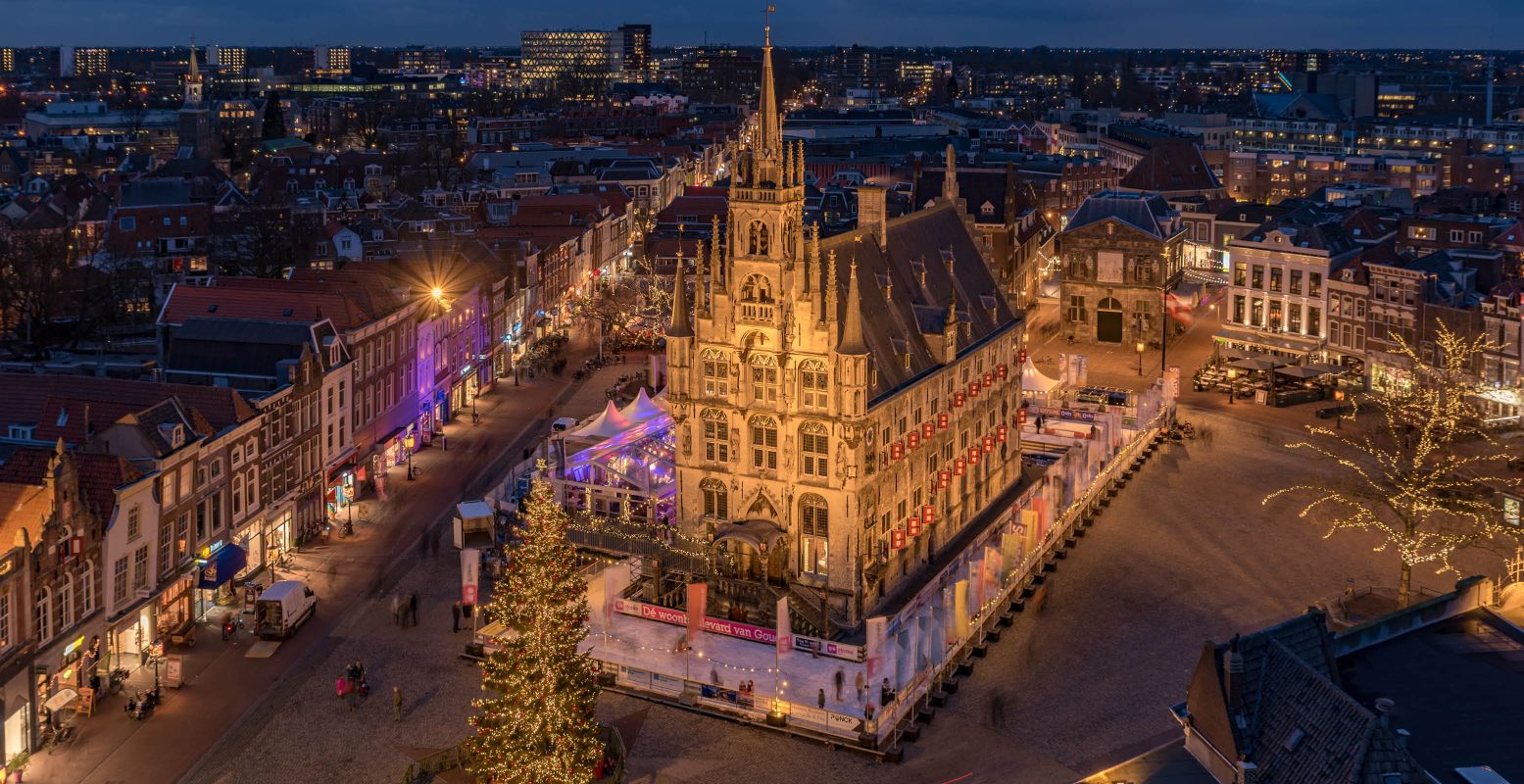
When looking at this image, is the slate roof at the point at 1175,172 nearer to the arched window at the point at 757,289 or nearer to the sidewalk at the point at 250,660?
the sidewalk at the point at 250,660

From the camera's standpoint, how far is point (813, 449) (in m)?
59.0

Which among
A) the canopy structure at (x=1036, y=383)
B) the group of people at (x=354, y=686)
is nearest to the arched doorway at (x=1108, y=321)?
the canopy structure at (x=1036, y=383)

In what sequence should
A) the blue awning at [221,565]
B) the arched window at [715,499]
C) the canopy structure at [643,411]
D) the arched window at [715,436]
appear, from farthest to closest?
the canopy structure at [643,411], the arched window at [715,499], the arched window at [715,436], the blue awning at [221,565]

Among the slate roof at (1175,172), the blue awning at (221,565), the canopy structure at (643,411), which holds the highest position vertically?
the slate roof at (1175,172)

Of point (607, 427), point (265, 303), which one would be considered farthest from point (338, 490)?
point (607, 427)

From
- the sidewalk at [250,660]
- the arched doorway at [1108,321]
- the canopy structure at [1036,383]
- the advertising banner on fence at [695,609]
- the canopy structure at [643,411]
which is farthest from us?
the arched doorway at [1108,321]

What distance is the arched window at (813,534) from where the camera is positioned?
194ft

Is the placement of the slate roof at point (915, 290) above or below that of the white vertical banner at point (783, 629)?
above

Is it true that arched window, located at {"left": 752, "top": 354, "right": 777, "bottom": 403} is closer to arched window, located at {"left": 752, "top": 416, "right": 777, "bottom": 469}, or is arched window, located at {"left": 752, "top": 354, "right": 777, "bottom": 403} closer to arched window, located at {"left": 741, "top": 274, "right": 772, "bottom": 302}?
arched window, located at {"left": 752, "top": 416, "right": 777, "bottom": 469}

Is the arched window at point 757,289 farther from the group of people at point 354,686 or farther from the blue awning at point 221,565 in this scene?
the blue awning at point 221,565

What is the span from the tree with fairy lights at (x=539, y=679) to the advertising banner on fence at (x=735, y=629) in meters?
11.6

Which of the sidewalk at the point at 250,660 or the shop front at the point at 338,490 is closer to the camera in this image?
the sidewalk at the point at 250,660

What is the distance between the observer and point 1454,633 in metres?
41.1

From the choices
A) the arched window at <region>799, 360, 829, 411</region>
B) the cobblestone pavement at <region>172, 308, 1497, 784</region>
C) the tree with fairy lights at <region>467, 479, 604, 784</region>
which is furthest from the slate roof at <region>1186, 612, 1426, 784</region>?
the arched window at <region>799, 360, 829, 411</region>
